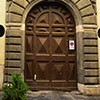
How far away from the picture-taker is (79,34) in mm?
9406

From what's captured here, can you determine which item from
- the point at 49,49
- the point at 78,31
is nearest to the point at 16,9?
the point at 49,49

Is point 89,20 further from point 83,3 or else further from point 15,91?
point 15,91

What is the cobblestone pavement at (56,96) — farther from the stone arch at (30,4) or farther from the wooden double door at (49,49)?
the stone arch at (30,4)

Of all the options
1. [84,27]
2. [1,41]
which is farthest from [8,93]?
[84,27]

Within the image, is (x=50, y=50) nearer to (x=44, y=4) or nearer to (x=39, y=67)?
(x=39, y=67)

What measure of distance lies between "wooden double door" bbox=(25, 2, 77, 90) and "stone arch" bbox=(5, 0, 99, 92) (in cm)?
34

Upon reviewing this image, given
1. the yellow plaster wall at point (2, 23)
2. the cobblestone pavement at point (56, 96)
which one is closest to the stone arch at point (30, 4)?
the yellow plaster wall at point (2, 23)

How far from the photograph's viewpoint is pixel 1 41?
9211 mm

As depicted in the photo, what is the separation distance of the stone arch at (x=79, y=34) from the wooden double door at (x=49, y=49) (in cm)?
34

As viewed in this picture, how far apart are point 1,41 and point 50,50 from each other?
6.10 feet

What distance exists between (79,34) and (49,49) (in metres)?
1.26

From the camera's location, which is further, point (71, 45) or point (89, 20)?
point (71, 45)

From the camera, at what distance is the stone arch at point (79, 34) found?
9125 millimetres

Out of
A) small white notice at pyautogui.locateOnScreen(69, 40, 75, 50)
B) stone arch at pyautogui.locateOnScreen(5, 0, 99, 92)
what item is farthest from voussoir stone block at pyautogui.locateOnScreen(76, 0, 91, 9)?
small white notice at pyautogui.locateOnScreen(69, 40, 75, 50)
